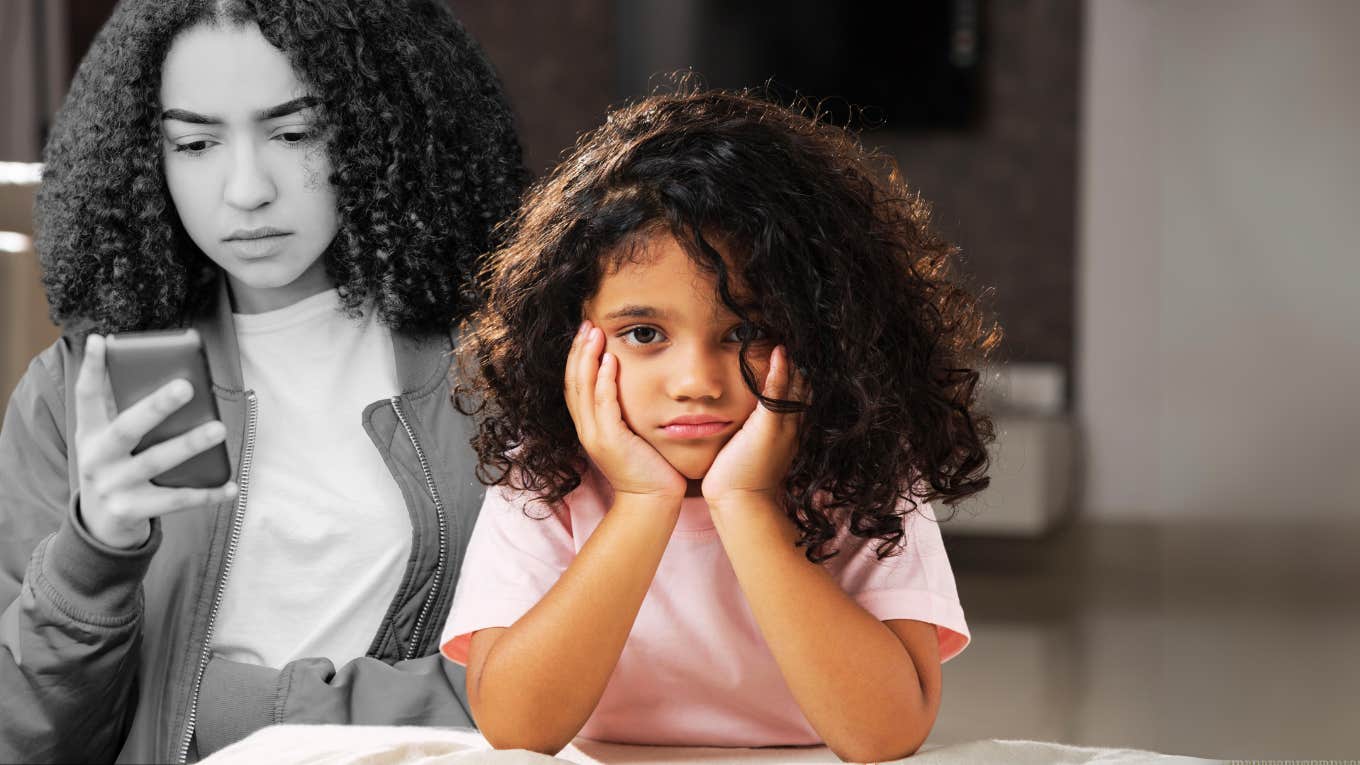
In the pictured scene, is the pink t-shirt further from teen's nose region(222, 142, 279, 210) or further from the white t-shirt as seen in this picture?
teen's nose region(222, 142, 279, 210)

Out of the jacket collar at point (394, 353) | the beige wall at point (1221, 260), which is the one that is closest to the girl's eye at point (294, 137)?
the jacket collar at point (394, 353)

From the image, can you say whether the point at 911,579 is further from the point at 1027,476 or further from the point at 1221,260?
the point at 1221,260

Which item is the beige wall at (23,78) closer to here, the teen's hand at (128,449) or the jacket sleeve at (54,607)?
the jacket sleeve at (54,607)

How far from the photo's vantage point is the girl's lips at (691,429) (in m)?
0.83

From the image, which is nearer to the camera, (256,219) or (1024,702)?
(256,219)

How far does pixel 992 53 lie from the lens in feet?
14.1

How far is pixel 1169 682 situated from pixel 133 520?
2.36 meters

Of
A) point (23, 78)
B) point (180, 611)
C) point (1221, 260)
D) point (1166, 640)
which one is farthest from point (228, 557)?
point (1221, 260)

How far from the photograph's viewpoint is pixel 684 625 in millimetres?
906

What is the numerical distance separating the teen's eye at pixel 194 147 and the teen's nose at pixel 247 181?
3 cm

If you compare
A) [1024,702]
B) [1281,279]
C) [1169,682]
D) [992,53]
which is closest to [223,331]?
[1024,702]

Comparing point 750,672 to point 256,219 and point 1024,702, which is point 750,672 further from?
point 1024,702

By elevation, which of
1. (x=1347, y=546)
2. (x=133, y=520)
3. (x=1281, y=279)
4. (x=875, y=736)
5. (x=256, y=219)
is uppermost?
(x=256, y=219)

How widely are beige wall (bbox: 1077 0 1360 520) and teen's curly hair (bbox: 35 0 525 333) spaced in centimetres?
306
